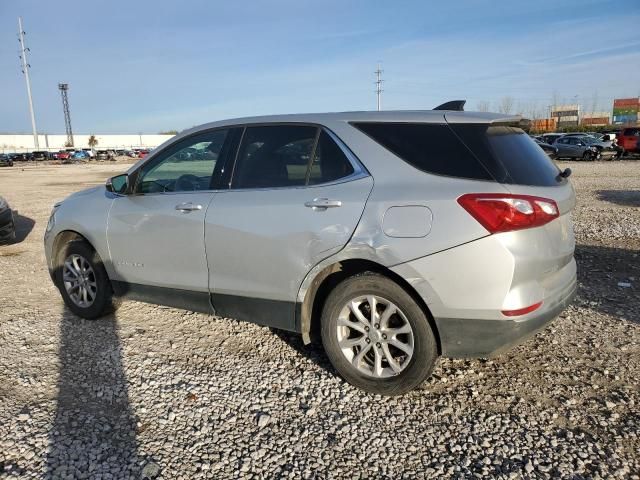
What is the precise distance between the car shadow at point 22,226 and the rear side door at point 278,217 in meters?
6.95

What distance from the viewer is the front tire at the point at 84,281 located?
14.9 ft

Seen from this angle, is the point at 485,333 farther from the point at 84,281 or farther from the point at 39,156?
the point at 39,156

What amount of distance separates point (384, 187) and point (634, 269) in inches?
170

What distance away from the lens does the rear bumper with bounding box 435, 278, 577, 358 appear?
2.87 metres

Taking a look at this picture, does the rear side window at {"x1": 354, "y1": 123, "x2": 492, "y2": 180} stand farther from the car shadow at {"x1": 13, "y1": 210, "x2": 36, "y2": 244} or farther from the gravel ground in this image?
the car shadow at {"x1": 13, "y1": 210, "x2": 36, "y2": 244}

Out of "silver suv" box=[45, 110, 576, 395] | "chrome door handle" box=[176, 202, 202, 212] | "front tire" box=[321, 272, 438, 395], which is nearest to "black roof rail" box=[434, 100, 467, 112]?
"silver suv" box=[45, 110, 576, 395]

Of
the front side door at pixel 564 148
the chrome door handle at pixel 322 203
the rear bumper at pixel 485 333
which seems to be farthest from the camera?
the front side door at pixel 564 148

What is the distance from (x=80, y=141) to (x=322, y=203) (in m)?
123

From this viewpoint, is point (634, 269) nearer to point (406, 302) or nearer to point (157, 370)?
point (406, 302)

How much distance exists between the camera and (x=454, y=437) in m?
2.81

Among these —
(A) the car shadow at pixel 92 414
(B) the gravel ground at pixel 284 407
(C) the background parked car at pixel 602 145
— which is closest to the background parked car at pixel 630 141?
(C) the background parked car at pixel 602 145

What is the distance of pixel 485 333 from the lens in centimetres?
290

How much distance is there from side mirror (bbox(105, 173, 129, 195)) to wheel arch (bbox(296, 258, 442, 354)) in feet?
6.63

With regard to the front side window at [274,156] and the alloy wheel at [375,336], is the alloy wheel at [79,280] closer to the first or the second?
the front side window at [274,156]
